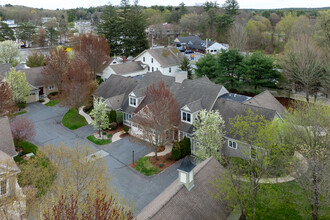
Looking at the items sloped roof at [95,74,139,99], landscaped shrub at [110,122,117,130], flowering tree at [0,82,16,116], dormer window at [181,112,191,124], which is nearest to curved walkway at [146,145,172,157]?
dormer window at [181,112,191,124]

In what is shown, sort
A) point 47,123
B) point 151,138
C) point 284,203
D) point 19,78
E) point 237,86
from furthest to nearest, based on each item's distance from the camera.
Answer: point 237,86 < point 19,78 < point 47,123 < point 151,138 < point 284,203

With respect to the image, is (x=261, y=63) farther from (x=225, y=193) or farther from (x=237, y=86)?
(x=225, y=193)

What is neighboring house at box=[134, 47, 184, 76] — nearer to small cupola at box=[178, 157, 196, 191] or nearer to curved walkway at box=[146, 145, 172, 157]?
curved walkway at box=[146, 145, 172, 157]

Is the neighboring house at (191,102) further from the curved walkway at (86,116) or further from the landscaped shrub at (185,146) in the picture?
the curved walkway at (86,116)

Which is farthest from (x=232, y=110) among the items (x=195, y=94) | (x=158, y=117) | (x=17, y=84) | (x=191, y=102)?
(x=17, y=84)

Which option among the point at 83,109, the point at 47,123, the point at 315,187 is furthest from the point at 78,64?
the point at 315,187

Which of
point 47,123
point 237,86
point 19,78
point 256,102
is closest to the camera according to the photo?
point 256,102

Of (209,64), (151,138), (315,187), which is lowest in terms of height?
(151,138)
